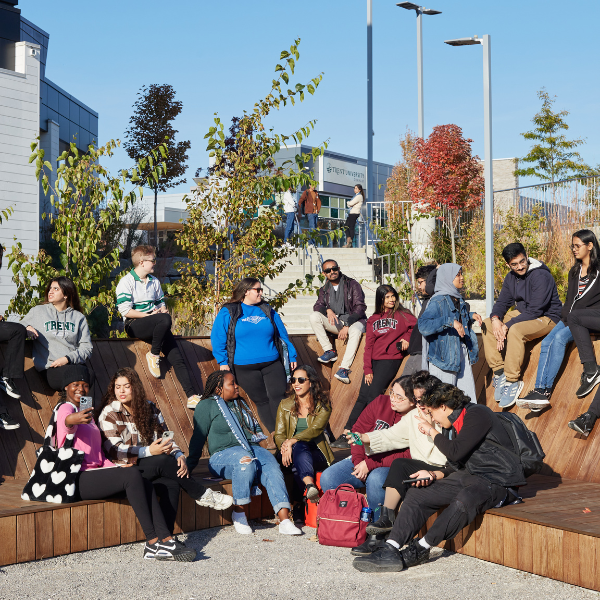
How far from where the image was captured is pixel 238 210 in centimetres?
860

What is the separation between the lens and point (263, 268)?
8.84 metres

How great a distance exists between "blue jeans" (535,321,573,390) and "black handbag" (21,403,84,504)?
4.02 metres

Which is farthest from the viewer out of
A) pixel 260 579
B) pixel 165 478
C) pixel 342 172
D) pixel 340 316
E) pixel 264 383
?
pixel 342 172

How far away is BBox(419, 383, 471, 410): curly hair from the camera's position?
15.9ft

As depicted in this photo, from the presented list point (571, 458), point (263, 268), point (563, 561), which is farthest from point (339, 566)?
point (263, 268)

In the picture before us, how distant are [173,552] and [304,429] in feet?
5.41

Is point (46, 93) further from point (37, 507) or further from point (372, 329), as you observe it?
point (37, 507)

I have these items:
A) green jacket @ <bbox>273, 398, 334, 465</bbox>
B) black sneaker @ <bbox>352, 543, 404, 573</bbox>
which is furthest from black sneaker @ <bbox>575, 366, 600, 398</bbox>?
black sneaker @ <bbox>352, 543, 404, 573</bbox>

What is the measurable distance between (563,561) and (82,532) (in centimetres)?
309

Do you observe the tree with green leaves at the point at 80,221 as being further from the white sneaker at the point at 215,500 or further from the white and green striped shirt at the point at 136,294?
the white sneaker at the point at 215,500

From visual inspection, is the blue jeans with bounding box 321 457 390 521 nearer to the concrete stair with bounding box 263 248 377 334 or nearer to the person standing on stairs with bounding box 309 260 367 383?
the person standing on stairs with bounding box 309 260 367 383

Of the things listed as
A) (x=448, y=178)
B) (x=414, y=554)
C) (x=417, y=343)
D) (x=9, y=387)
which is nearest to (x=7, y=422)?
(x=9, y=387)

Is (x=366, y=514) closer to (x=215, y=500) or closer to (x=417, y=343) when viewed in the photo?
(x=215, y=500)

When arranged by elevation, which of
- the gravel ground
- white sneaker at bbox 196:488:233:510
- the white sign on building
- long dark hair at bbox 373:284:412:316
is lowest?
the gravel ground
